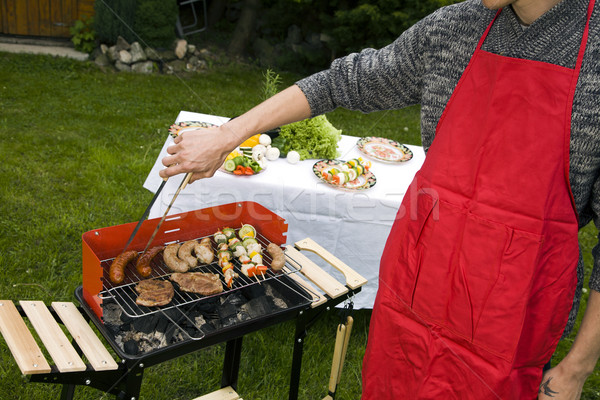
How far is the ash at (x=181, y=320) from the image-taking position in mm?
2055

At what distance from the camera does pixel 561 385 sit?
168cm

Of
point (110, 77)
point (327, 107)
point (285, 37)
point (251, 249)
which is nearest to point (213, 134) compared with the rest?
point (327, 107)

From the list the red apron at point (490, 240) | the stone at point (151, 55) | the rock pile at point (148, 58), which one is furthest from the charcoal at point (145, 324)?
the stone at point (151, 55)

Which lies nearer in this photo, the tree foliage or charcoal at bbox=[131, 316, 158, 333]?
charcoal at bbox=[131, 316, 158, 333]

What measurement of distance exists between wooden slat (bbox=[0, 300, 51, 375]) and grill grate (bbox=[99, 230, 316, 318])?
28 cm

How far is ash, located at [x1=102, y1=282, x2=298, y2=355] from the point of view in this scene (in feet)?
6.74

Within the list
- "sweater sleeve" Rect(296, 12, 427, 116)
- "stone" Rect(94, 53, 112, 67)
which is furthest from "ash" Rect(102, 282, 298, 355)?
"stone" Rect(94, 53, 112, 67)

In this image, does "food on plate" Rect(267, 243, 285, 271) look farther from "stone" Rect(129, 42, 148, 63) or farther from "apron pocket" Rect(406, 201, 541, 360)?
"stone" Rect(129, 42, 148, 63)

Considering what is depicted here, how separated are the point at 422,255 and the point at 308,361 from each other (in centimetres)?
190

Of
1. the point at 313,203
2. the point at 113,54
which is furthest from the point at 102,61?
the point at 313,203

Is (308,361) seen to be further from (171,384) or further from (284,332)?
(171,384)

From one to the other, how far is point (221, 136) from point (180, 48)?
7658 millimetres

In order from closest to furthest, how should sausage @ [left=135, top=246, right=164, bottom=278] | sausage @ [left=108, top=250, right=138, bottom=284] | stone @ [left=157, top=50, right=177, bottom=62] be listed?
sausage @ [left=108, top=250, right=138, bottom=284], sausage @ [left=135, top=246, right=164, bottom=278], stone @ [left=157, top=50, right=177, bottom=62]

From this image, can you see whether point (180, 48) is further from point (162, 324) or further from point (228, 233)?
point (162, 324)
